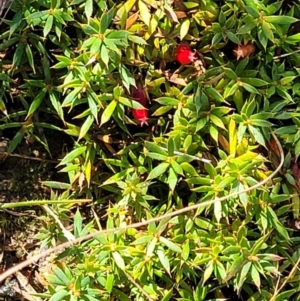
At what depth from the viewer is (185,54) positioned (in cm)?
181

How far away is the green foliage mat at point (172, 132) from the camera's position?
1.75 metres

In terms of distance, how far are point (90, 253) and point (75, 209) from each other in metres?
0.18

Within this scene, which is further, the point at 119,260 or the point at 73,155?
the point at 73,155

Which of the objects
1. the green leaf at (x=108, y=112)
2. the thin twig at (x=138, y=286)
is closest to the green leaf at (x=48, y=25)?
the green leaf at (x=108, y=112)

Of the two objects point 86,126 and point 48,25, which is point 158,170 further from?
point 48,25

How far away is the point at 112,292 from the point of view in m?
1.82

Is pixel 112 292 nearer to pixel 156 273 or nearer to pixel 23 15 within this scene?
pixel 156 273

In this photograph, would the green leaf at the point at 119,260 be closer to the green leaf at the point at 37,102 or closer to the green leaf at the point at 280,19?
the green leaf at the point at 37,102

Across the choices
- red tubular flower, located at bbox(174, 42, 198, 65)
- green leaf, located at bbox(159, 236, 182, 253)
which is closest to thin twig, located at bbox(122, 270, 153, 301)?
green leaf, located at bbox(159, 236, 182, 253)

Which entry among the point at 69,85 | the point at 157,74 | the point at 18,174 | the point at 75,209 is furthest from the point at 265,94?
the point at 18,174

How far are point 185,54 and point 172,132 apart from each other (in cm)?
23

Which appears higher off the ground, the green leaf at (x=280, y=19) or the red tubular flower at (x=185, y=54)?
the green leaf at (x=280, y=19)

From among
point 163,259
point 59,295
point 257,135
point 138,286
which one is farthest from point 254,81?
point 59,295

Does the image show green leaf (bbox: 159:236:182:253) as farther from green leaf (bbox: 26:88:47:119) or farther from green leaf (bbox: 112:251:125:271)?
green leaf (bbox: 26:88:47:119)
